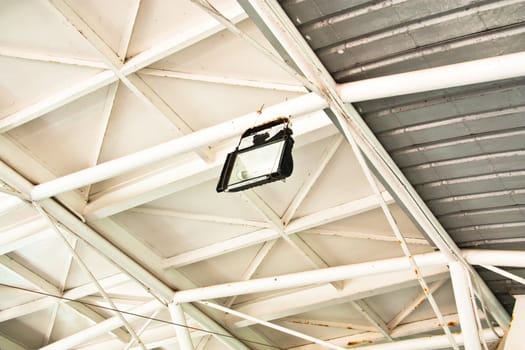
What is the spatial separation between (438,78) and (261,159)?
5.27 feet

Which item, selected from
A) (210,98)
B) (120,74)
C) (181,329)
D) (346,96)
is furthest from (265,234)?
(346,96)

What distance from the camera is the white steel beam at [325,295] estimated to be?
848 centimetres

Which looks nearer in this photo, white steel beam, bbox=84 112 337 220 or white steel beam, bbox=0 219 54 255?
white steel beam, bbox=84 112 337 220

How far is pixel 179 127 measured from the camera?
6809 mm

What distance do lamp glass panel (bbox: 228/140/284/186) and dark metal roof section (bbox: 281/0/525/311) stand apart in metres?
0.96

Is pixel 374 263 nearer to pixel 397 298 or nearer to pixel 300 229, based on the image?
pixel 300 229

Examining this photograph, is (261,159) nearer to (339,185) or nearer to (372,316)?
(339,185)

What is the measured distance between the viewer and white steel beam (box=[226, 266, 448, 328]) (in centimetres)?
848

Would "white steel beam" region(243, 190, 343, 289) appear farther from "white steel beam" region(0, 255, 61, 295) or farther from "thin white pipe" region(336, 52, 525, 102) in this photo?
"white steel beam" region(0, 255, 61, 295)

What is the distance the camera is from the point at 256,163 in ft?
16.0

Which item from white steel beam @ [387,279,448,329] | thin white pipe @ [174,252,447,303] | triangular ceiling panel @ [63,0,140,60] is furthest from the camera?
white steel beam @ [387,279,448,329]

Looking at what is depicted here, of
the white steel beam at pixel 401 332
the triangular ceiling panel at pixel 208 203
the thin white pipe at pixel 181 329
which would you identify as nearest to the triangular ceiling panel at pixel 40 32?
the triangular ceiling panel at pixel 208 203

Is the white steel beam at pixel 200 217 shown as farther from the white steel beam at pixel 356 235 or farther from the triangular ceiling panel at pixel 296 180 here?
the white steel beam at pixel 356 235

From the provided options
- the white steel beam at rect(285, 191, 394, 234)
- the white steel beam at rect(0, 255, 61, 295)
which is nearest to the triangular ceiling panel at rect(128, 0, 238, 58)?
the white steel beam at rect(285, 191, 394, 234)
